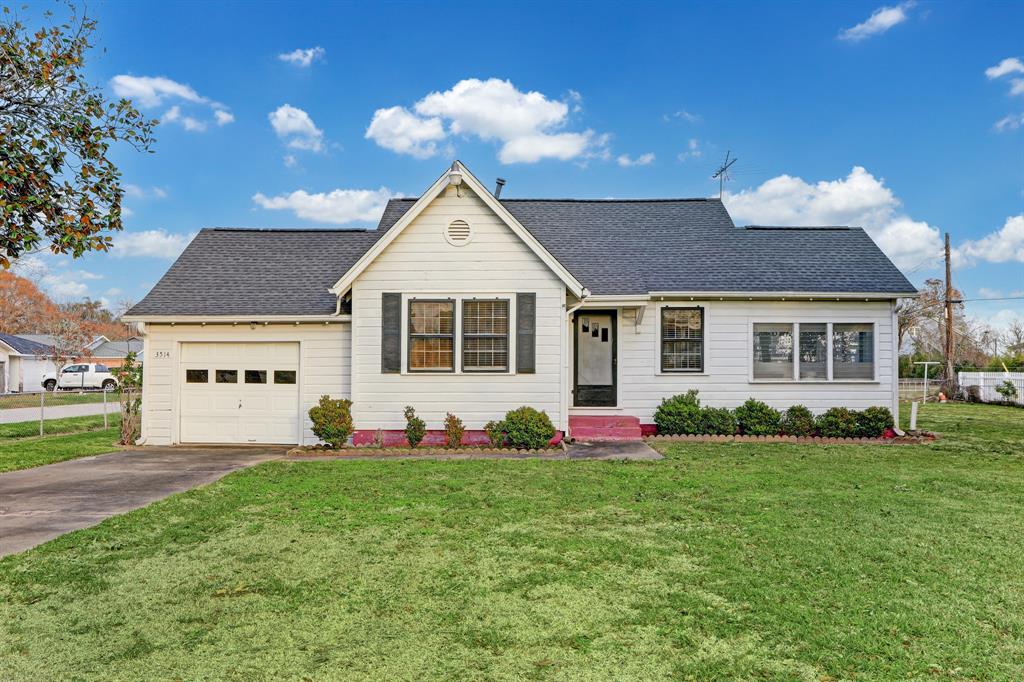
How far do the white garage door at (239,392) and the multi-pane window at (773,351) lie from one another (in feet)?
34.4

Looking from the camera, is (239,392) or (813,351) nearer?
(239,392)

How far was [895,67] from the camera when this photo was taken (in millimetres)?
16422

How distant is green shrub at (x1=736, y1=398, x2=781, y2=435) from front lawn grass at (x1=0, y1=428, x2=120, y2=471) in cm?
1351

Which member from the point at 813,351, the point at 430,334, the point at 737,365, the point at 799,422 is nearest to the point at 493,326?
the point at 430,334

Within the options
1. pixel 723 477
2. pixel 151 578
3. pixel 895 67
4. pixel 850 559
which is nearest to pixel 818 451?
pixel 723 477

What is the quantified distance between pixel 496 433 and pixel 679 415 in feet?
13.9

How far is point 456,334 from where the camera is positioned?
1170 cm

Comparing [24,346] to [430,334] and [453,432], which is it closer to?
[430,334]

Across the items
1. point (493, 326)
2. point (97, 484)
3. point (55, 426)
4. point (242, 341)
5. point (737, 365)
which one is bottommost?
point (55, 426)

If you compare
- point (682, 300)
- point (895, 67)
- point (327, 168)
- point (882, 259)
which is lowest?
point (682, 300)

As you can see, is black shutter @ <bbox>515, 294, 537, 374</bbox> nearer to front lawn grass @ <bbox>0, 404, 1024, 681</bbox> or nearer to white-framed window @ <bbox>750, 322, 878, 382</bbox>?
front lawn grass @ <bbox>0, 404, 1024, 681</bbox>

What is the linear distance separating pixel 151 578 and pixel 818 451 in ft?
36.4

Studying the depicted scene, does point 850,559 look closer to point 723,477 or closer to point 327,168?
point 723,477

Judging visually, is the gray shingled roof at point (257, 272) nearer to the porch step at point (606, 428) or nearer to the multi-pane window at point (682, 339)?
the porch step at point (606, 428)
